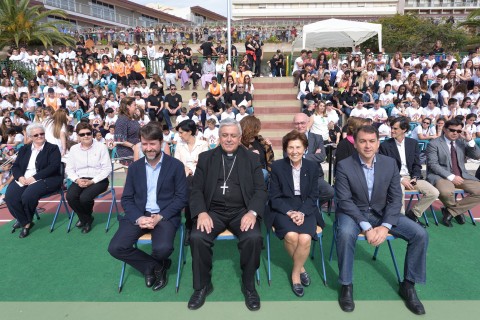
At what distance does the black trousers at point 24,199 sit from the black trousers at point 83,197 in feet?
1.77

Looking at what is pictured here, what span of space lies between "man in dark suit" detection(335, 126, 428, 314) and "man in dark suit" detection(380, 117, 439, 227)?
56.9 inches

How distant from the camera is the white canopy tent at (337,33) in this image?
1247 centimetres

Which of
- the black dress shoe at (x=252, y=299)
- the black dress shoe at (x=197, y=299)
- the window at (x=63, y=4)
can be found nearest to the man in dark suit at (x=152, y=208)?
the black dress shoe at (x=197, y=299)

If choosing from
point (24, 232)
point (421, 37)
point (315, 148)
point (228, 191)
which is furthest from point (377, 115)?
point (421, 37)

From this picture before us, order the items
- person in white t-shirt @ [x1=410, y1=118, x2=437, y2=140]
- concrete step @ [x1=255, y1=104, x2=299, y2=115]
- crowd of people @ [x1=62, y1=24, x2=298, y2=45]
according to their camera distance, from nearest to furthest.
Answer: person in white t-shirt @ [x1=410, y1=118, x2=437, y2=140] → concrete step @ [x1=255, y1=104, x2=299, y2=115] → crowd of people @ [x1=62, y1=24, x2=298, y2=45]

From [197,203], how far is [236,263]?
1027 millimetres

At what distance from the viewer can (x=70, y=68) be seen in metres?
13.0

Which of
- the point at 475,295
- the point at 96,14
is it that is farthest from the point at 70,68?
the point at 96,14

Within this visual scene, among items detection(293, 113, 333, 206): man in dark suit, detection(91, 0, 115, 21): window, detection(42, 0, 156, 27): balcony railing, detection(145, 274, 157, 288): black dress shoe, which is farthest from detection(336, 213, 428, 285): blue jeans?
detection(91, 0, 115, 21): window

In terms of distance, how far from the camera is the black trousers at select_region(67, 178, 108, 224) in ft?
14.8

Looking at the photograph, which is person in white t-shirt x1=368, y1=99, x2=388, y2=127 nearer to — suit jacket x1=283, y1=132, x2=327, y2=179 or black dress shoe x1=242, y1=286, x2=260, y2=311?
suit jacket x1=283, y1=132, x2=327, y2=179

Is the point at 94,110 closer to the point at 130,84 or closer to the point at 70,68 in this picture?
the point at 130,84

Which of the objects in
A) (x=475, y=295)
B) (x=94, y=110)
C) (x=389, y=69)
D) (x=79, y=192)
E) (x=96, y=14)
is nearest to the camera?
(x=475, y=295)

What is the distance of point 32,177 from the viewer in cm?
474
